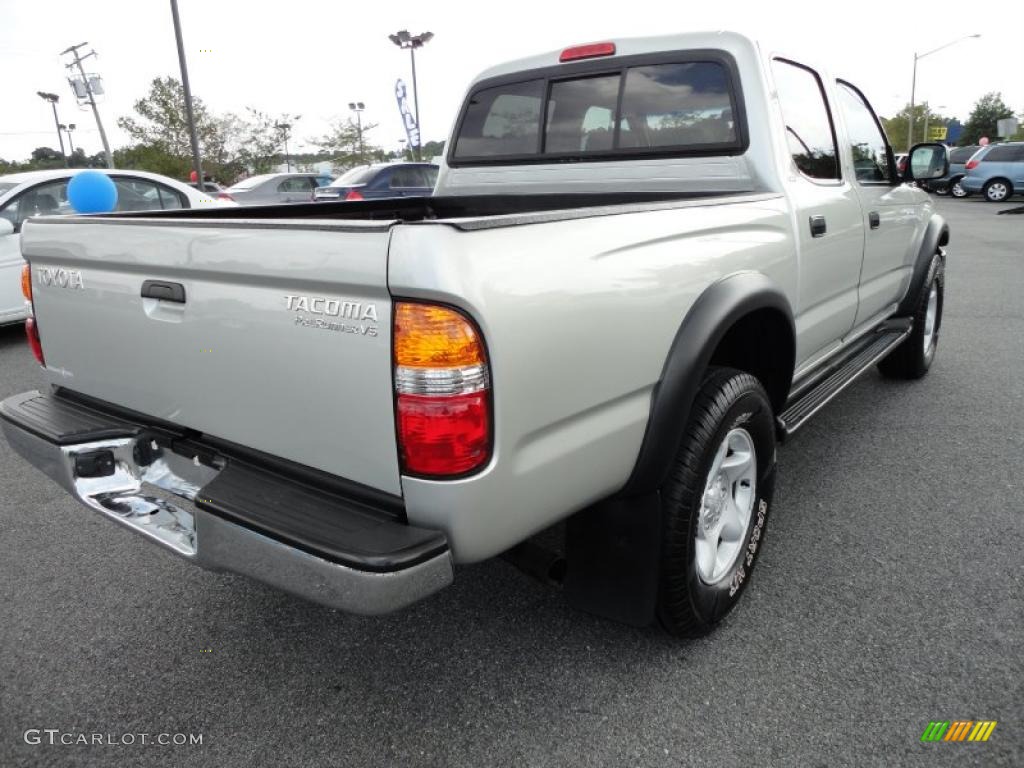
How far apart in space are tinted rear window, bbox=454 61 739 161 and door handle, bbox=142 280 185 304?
2.03 metres

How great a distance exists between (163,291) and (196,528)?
2.23 ft

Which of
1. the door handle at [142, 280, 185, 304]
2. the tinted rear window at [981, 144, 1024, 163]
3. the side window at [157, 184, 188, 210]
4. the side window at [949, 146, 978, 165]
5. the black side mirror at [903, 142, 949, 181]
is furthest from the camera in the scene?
the side window at [949, 146, 978, 165]

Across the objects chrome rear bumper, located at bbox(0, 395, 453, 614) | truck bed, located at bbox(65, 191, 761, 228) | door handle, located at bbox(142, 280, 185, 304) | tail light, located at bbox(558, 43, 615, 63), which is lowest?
chrome rear bumper, located at bbox(0, 395, 453, 614)

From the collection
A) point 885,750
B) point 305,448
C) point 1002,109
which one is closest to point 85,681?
point 305,448

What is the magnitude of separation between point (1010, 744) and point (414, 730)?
163 centimetres

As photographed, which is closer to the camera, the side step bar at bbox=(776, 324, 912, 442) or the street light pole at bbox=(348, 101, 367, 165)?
the side step bar at bbox=(776, 324, 912, 442)

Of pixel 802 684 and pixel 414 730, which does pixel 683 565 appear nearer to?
pixel 802 684

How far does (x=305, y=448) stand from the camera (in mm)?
1842

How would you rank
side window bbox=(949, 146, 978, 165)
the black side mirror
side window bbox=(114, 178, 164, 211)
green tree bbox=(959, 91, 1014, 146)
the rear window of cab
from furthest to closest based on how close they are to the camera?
1. green tree bbox=(959, 91, 1014, 146)
2. side window bbox=(949, 146, 978, 165)
3. side window bbox=(114, 178, 164, 211)
4. the black side mirror
5. the rear window of cab

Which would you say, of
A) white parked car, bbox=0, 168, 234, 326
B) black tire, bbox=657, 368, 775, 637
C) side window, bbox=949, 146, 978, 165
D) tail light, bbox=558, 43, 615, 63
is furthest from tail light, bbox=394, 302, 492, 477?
side window, bbox=949, 146, 978, 165

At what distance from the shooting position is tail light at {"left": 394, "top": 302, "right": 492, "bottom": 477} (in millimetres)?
1559

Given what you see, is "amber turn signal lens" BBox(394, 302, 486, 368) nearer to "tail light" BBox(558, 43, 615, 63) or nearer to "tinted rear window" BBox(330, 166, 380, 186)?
"tail light" BBox(558, 43, 615, 63)

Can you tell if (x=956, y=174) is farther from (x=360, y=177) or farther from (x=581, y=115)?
(x=581, y=115)

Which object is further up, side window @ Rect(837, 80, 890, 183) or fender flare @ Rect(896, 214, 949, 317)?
side window @ Rect(837, 80, 890, 183)
